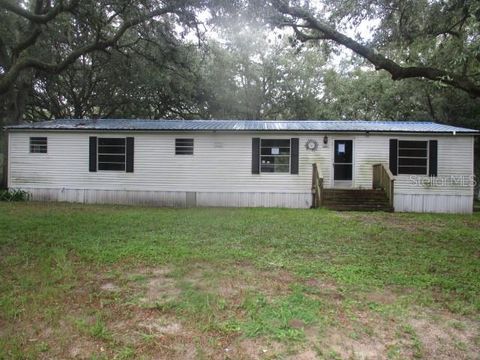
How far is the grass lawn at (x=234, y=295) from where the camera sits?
2.96m

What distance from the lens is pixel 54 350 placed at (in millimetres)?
2889

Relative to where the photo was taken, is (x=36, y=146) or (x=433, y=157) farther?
(x=36, y=146)

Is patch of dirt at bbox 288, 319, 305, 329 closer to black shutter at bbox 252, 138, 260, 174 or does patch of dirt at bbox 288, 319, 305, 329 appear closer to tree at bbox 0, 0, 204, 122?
tree at bbox 0, 0, 204, 122

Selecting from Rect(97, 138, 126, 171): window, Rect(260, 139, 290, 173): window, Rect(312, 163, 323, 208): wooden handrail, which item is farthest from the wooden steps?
Rect(97, 138, 126, 171): window

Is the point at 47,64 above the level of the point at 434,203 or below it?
above

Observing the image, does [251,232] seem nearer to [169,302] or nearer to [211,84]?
[169,302]

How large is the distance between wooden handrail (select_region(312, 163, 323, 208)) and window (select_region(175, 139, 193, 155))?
4.51 metres

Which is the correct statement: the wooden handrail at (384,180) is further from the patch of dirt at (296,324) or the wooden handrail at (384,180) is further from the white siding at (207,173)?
the patch of dirt at (296,324)

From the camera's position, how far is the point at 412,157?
12969mm

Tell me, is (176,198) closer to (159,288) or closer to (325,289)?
(159,288)

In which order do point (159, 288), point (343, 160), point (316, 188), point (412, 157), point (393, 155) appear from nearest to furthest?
point (159, 288) → point (316, 188) → point (393, 155) → point (412, 157) → point (343, 160)

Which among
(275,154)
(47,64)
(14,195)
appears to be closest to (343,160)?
(275,154)

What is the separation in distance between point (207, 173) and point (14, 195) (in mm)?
7098

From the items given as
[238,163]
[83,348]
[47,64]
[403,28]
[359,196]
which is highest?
[403,28]
